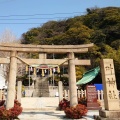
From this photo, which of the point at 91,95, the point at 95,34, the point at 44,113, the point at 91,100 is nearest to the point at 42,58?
the point at 44,113

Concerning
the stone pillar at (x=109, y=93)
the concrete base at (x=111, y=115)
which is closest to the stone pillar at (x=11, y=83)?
the stone pillar at (x=109, y=93)

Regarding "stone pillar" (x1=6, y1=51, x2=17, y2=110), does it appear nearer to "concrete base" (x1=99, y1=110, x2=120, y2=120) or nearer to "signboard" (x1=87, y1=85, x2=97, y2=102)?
"concrete base" (x1=99, y1=110, x2=120, y2=120)

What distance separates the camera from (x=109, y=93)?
9.62m

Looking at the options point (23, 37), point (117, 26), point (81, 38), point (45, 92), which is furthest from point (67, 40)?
point (23, 37)

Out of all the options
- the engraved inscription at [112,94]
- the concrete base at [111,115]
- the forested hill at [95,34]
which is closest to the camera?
the concrete base at [111,115]

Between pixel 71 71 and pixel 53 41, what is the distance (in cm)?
3865

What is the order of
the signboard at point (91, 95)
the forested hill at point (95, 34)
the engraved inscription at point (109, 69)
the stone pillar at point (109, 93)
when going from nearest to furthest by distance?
1. the stone pillar at point (109, 93)
2. the engraved inscription at point (109, 69)
3. the signboard at point (91, 95)
4. the forested hill at point (95, 34)

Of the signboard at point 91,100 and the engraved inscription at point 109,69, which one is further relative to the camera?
the signboard at point 91,100

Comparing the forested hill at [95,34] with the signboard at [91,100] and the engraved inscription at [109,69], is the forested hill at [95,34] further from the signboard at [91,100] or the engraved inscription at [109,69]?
the engraved inscription at [109,69]

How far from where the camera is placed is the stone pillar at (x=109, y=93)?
8875 mm

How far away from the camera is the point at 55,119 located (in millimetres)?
10000

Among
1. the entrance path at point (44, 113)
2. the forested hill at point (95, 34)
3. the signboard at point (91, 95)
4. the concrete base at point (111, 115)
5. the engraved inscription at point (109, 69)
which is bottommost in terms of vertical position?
the entrance path at point (44, 113)

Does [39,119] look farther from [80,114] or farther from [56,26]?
[56,26]

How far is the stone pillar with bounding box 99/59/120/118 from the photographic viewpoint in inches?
349
